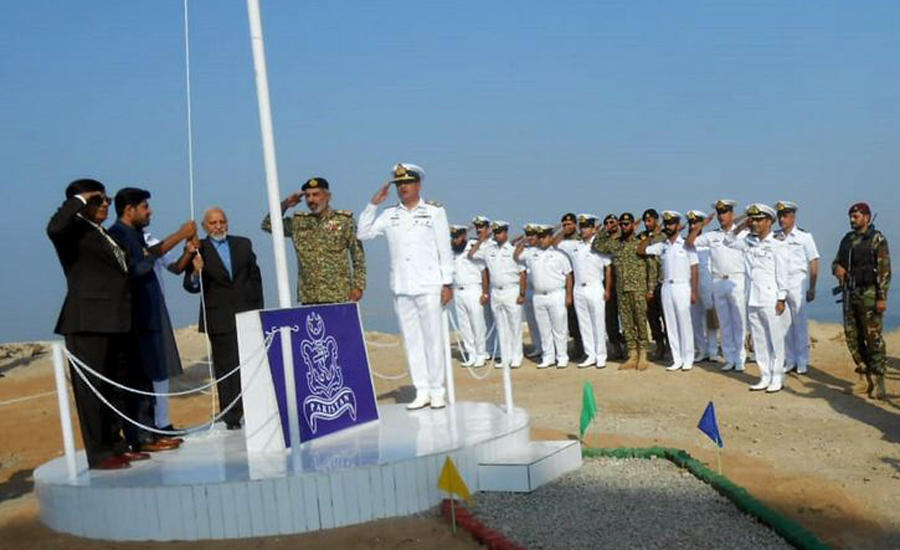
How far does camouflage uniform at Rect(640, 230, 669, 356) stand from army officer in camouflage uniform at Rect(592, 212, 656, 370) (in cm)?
4

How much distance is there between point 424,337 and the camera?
805 centimetres

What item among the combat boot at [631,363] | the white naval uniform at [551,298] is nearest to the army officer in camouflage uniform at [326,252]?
the combat boot at [631,363]

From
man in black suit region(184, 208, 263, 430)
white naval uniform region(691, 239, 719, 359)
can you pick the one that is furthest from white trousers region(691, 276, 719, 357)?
man in black suit region(184, 208, 263, 430)

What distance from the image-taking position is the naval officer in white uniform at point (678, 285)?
12391mm

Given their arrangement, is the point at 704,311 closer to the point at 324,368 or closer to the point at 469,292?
the point at 469,292

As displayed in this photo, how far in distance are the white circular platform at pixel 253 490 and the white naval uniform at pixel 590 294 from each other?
7.11 meters

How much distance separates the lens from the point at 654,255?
502 inches

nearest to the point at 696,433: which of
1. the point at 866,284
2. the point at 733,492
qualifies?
the point at 733,492

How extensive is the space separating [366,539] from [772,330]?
6637 mm

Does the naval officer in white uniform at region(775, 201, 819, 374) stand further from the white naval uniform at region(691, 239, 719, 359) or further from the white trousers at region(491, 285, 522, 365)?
the white trousers at region(491, 285, 522, 365)

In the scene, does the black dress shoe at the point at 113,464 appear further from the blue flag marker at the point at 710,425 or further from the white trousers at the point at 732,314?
the white trousers at the point at 732,314

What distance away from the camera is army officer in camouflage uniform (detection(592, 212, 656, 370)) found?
12.7 meters

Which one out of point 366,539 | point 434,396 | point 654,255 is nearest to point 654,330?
point 654,255

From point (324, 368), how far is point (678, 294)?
695 centimetres
